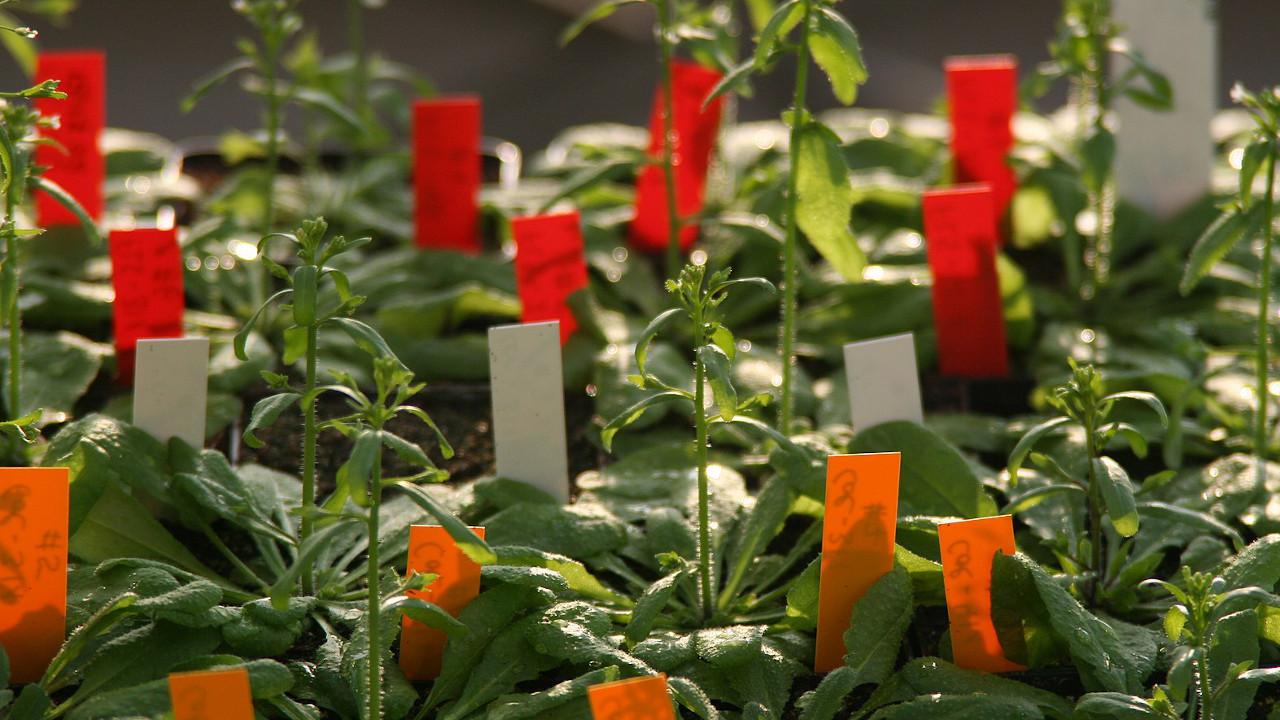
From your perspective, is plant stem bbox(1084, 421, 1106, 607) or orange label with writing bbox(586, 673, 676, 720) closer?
orange label with writing bbox(586, 673, 676, 720)

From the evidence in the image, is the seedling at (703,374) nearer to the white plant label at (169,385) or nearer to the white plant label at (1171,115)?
the white plant label at (169,385)

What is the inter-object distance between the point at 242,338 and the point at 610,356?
1.93 feet

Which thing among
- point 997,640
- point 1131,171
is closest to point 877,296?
point 1131,171

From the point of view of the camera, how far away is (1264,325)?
4.17ft

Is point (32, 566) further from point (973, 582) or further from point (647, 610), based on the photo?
point (973, 582)

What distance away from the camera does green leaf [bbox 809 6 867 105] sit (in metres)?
1.17

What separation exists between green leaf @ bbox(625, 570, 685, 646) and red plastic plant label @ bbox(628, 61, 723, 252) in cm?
89

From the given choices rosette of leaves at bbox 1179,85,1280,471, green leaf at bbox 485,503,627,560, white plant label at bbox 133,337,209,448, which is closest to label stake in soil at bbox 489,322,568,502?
green leaf at bbox 485,503,627,560

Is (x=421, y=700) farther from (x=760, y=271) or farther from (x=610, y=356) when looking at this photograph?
(x=760, y=271)

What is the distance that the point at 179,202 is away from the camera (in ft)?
6.64

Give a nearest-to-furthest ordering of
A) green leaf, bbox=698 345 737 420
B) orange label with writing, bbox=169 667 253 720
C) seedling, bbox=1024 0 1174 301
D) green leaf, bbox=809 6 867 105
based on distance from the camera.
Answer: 1. orange label with writing, bbox=169 667 253 720
2. green leaf, bbox=698 345 737 420
3. green leaf, bbox=809 6 867 105
4. seedling, bbox=1024 0 1174 301

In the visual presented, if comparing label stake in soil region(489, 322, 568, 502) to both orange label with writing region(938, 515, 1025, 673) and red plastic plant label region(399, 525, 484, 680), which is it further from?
orange label with writing region(938, 515, 1025, 673)

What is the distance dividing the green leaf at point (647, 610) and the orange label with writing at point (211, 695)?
0.32 meters

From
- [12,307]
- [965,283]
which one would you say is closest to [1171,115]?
[965,283]
